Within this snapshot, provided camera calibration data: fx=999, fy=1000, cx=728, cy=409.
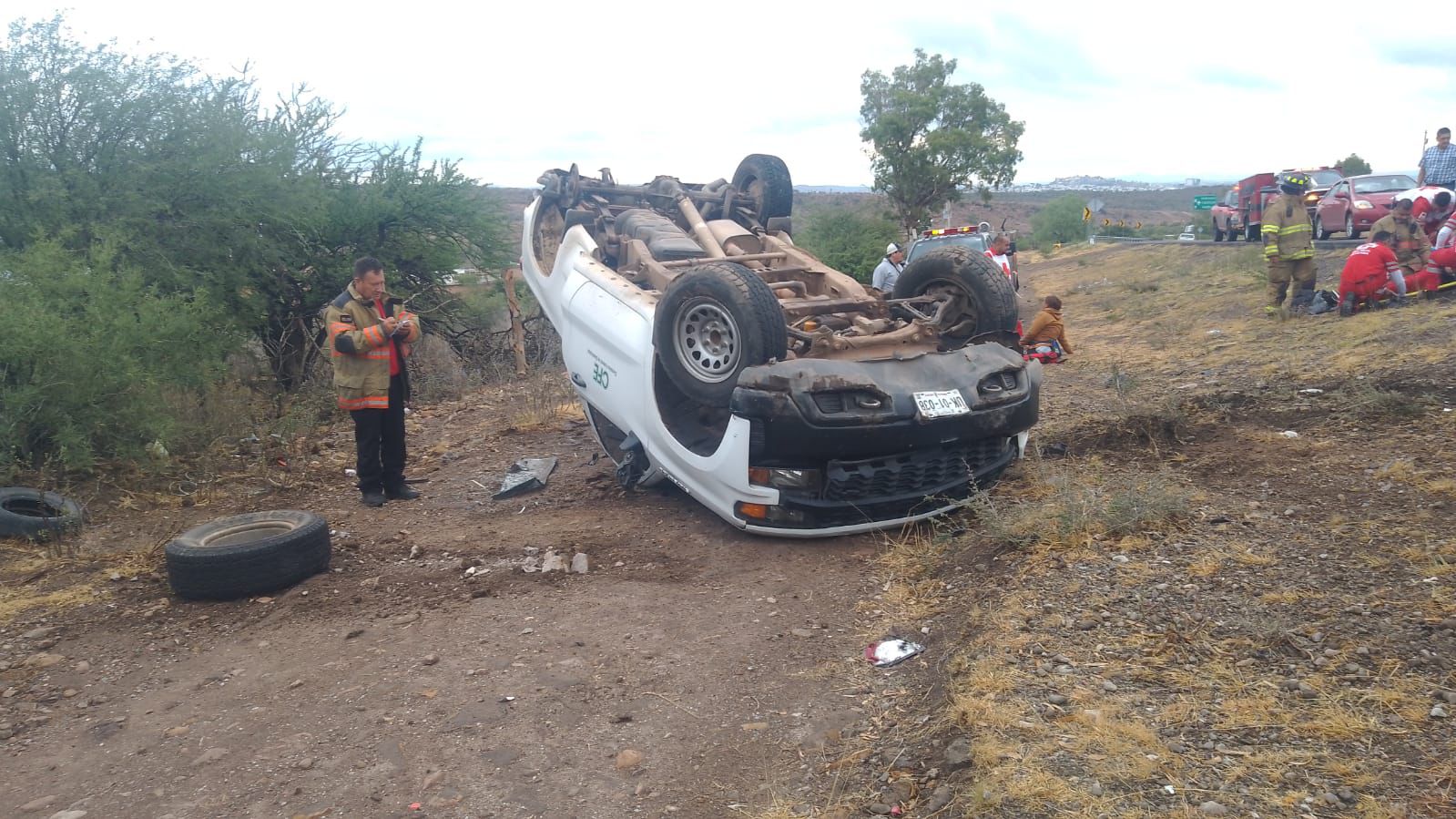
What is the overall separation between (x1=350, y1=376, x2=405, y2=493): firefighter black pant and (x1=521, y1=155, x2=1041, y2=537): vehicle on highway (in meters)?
1.16

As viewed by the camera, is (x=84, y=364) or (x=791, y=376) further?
(x=84, y=364)

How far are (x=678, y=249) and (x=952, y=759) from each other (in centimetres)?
420

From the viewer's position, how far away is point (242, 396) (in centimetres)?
873

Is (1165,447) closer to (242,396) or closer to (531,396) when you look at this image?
(531,396)

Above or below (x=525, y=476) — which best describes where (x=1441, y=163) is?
above

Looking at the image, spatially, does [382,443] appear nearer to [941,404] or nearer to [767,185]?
[767,185]

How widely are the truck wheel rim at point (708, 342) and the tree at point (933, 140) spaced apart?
94.3 ft

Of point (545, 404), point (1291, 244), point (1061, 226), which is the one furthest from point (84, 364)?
point (1061, 226)

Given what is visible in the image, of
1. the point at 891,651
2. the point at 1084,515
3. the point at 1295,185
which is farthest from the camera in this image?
the point at 1295,185

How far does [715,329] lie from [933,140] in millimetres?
28952

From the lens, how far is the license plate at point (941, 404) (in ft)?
16.1

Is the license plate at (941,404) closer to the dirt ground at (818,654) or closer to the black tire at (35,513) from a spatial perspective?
the dirt ground at (818,654)

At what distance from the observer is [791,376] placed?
4836 mm

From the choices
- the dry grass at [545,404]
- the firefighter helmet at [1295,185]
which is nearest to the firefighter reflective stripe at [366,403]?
the dry grass at [545,404]
